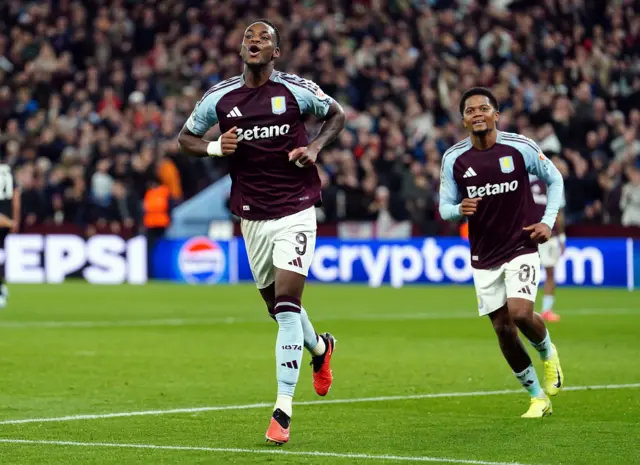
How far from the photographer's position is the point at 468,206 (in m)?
9.47

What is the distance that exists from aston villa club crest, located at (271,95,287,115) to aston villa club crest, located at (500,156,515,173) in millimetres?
1633

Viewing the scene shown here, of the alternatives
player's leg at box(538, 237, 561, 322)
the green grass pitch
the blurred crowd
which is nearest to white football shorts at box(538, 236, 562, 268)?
player's leg at box(538, 237, 561, 322)

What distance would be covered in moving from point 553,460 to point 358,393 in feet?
11.6

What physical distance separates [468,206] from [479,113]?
649 mm

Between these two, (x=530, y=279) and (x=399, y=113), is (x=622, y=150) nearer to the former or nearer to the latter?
(x=399, y=113)

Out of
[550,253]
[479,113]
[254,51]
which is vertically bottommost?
[550,253]

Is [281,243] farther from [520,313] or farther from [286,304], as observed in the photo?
[520,313]

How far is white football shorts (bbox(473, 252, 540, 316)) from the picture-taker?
31.3ft

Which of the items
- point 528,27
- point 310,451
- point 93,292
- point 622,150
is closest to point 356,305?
point 93,292

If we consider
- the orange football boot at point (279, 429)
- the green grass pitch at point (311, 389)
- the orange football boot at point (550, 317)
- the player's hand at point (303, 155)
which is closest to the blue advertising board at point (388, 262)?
the green grass pitch at point (311, 389)

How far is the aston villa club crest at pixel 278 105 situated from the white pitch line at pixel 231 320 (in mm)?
9184

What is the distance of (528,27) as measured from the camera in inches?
1209

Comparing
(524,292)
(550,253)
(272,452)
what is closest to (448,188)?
(524,292)

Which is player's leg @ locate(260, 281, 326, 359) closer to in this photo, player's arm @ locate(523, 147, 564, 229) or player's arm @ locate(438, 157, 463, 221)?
player's arm @ locate(438, 157, 463, 221)
